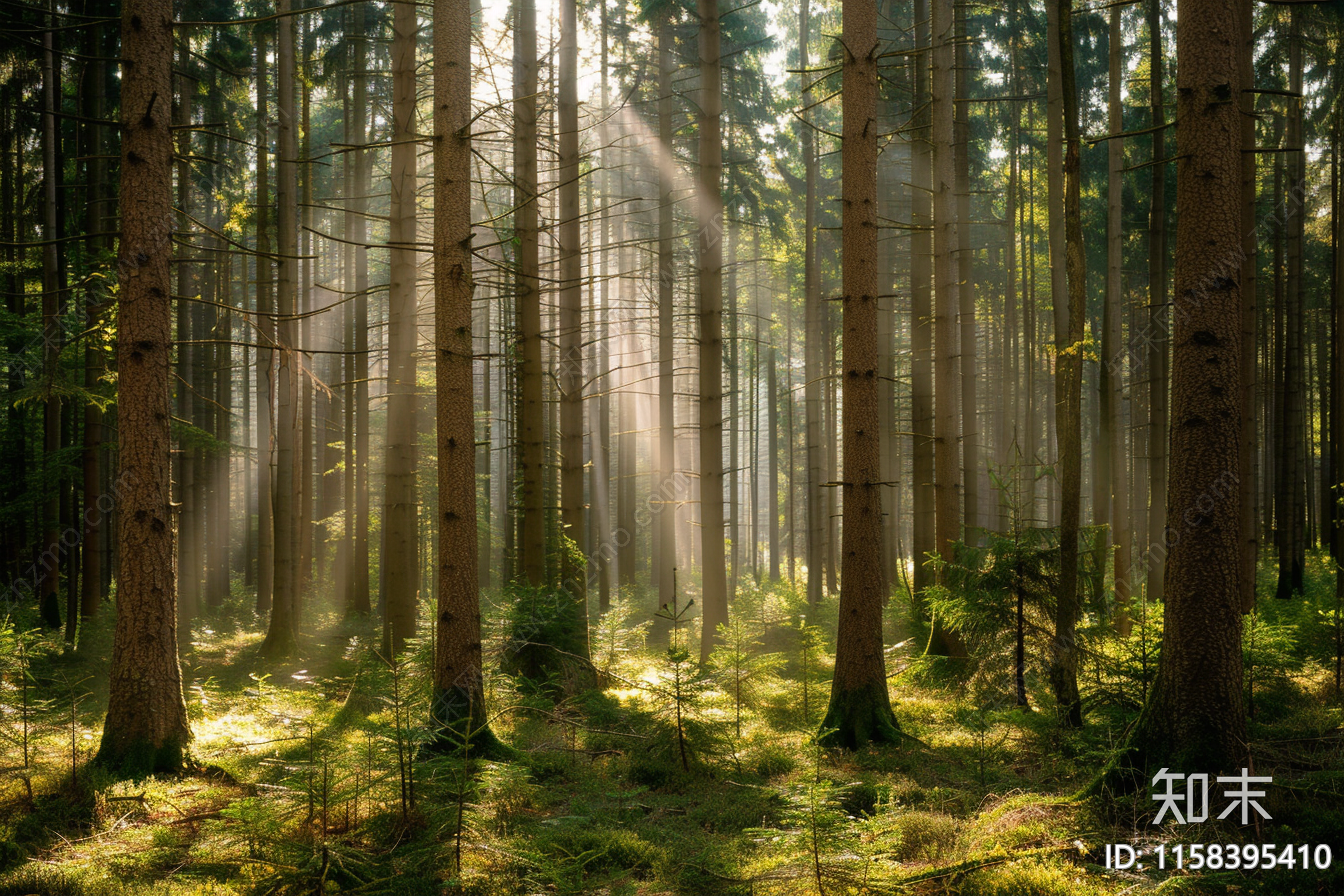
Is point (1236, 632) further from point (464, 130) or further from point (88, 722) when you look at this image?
point (88, 722)

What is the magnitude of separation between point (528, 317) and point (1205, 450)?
28.6 feet

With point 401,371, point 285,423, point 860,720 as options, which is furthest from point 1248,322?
Result: point 285,423

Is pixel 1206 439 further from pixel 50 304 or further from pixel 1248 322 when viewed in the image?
pixel 50 304

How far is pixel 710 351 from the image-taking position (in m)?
11.9

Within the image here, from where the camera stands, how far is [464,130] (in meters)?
6.86

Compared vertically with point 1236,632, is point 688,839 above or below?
below

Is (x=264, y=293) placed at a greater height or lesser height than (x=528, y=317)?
greater

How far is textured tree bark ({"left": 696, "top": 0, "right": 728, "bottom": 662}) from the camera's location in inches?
467

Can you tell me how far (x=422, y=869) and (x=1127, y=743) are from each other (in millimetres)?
4957

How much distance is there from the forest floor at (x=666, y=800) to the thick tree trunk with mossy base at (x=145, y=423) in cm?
46

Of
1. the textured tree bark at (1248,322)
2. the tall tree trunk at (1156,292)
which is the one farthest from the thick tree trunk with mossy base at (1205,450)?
the tall tree trunk at (1156,292)

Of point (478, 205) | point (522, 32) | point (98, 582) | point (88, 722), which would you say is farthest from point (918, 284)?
point (478, 205)

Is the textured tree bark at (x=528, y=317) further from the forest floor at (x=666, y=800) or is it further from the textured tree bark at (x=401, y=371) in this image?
the forest floor at (x=666, y=800)

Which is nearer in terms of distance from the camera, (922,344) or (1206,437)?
(1206,437)
